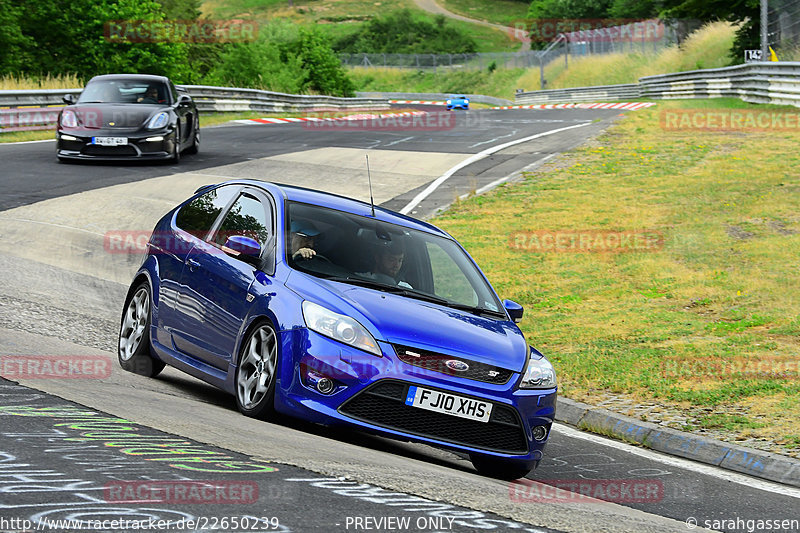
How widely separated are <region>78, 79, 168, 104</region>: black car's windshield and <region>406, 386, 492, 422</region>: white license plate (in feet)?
53.3

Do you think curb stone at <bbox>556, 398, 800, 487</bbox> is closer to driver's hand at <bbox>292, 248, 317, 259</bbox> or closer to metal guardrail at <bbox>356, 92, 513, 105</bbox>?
driver's hand at <bbox>292, 248, 317, 259</bbox>

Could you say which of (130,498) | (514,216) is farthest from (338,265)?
(514,216)

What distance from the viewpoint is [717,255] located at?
47.5 ft

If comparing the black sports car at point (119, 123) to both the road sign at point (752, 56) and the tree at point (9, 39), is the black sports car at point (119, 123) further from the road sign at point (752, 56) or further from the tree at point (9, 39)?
the road sign at point (752, 56)

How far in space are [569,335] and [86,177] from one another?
11.4 metres

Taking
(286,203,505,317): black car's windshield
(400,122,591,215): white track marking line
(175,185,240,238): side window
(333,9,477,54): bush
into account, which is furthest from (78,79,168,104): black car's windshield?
(333,9,477,54): bush

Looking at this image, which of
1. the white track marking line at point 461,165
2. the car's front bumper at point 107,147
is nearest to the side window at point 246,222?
the white track marking line at point 461,165

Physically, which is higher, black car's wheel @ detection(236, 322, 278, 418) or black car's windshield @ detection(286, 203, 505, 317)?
black car's windshield @ detection(286, 203, 505, 317)

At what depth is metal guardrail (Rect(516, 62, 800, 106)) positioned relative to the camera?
30250mm

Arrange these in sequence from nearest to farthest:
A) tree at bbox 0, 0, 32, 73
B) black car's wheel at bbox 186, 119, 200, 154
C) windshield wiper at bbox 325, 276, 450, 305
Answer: windshield wiper at bbox 325, 276, 450, 305 < black car's wheel at bbox 186, 119, 200, 154 < tree at bbox 0, 0, 32, 73

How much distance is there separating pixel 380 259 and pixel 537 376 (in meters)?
1.44

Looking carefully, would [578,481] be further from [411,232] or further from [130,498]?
[130,498]

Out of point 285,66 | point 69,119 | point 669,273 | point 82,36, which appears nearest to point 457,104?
point 285,66

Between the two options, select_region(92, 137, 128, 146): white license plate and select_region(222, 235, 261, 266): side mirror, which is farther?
select_region(92, 137, 128, 146): white license plate
